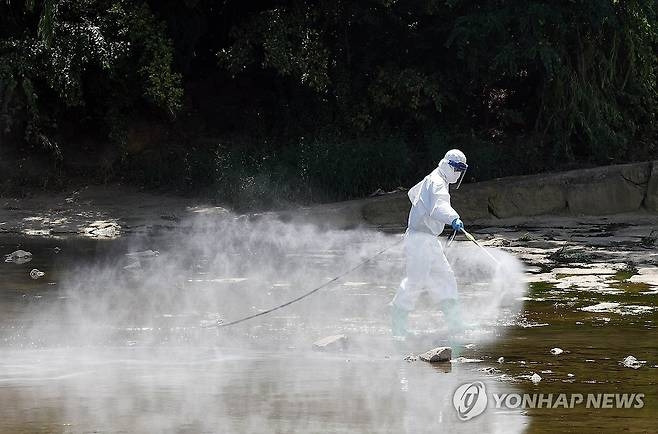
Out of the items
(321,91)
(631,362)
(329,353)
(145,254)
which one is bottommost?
(145,254)

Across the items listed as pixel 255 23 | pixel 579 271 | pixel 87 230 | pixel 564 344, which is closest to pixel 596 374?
pixel 564 344

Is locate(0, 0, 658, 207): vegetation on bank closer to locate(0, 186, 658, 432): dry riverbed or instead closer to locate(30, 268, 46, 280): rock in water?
locate(0, 186, 658, 432): dry riverbed

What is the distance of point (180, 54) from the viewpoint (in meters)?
22.0

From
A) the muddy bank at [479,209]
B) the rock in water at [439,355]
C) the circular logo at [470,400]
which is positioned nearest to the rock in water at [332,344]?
the rock in water at [439,355]

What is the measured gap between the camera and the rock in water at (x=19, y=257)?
49.9ft

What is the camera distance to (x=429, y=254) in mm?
10453

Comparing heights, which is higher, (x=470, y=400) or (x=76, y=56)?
(x=76, y=56)

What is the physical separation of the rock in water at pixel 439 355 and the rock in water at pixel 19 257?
25.6 feet

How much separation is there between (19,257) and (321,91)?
25.2 feet

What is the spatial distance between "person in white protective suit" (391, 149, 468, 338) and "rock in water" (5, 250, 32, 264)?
21.5 feet

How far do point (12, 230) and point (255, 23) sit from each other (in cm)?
545

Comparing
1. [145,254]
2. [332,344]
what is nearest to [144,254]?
[145,254]

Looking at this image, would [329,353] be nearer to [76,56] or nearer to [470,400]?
[470,400]

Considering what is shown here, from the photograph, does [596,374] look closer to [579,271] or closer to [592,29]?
[579,271]
